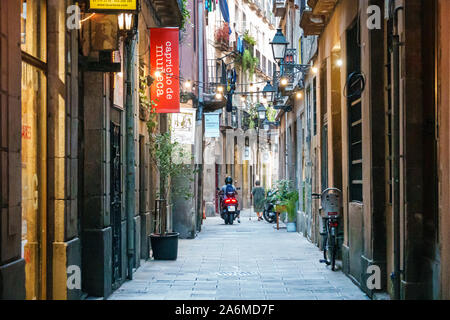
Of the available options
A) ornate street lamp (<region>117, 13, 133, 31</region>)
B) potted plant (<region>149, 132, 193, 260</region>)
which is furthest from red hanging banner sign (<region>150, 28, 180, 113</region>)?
ornate street lamp (<region>117, 13, 133, 31</region>)

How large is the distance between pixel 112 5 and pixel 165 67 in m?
6.86

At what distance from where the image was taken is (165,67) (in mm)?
15391

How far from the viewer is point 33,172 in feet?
24.3

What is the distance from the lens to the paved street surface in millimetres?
9820

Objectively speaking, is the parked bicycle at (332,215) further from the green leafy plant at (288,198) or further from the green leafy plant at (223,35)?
the green leafy plant at (223,35)

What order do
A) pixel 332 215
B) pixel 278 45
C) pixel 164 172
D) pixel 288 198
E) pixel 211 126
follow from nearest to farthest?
pixel 332 215 < pixel 164 172 < pixel 278 45 < pixel 288 198 < pixel 211 126

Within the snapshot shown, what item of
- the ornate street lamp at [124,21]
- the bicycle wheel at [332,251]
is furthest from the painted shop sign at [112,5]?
the bicycle wheel at [332,251]

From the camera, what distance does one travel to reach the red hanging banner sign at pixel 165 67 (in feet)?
50.1

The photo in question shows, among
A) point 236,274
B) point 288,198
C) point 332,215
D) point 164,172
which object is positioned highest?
point 164,172

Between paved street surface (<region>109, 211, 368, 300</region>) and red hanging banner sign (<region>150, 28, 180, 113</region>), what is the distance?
3440 millimetres

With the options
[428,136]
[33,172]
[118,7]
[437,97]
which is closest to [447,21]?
[437,97]

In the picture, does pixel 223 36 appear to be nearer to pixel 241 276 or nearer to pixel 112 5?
pixel 241 276

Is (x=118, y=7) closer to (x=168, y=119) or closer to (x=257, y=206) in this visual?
(x=168, y=119)

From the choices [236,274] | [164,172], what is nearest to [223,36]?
[164,172]
